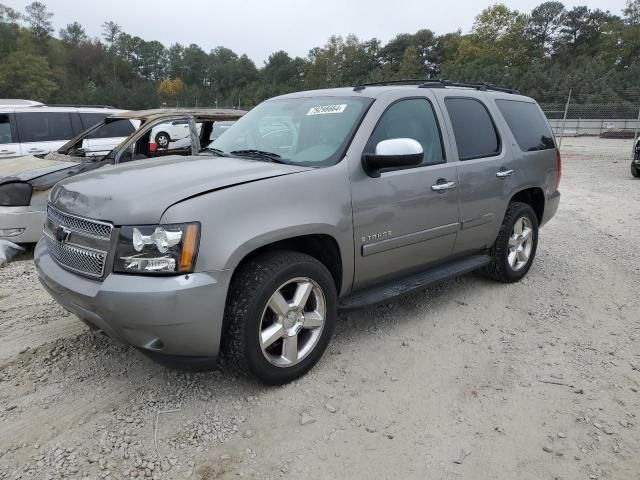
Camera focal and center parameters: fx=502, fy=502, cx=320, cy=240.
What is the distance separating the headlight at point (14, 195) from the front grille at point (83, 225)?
3153mm

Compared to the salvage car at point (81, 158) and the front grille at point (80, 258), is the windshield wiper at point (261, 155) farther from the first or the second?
the salvage car at point (81, 158)

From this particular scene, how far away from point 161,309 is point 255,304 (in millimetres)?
506

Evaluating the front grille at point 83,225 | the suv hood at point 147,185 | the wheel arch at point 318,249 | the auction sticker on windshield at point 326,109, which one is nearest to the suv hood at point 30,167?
the suv hood at point 147,185

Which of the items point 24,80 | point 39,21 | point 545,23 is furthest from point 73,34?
point 545,23

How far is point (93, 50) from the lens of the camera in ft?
314

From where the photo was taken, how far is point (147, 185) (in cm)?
279

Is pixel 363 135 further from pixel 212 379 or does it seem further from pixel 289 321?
pixel 212 379

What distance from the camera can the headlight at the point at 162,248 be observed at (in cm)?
250

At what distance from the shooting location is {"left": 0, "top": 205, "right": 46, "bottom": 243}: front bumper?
559 centimetres

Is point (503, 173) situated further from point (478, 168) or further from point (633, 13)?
point (633, 13)

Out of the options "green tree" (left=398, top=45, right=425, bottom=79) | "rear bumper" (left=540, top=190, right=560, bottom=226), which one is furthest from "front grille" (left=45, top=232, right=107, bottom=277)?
"green tree" (left=398, top=45, right=425, bottom=79)

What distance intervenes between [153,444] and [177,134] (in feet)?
16.5

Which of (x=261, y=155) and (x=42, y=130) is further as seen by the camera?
(x=42, y=130)

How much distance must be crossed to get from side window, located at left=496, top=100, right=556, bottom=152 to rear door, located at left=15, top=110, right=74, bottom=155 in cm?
779
